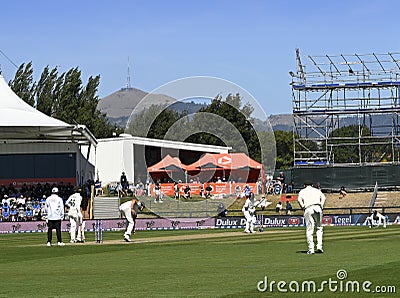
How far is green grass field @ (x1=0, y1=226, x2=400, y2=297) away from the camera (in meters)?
14.3

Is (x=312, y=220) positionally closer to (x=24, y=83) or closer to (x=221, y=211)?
(x=221, y=211)

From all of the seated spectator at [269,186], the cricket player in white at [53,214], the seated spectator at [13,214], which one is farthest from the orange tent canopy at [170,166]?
the cricket player in white at [53,214]

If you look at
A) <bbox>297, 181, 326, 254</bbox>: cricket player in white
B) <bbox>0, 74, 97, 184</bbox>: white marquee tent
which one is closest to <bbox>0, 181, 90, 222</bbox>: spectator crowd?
<bbox>0, 74, 97, 184</bbox>: white marquee tent

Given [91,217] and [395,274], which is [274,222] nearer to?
[91,217]

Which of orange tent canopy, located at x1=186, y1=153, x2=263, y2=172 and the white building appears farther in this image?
the white building

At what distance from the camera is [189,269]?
18.2m

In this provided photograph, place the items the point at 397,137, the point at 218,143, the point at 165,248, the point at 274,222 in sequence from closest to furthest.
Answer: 1. the point at 165,248
2. the point at 274,222
3. the point at 397,137
4. the point at 218,143

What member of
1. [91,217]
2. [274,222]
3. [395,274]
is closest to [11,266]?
[395,274]

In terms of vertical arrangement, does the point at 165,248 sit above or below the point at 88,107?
below

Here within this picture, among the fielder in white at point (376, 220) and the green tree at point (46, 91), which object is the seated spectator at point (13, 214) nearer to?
the fielder in white at point (376, 220)

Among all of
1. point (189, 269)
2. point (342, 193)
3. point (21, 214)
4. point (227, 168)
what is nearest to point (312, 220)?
point (189, 269)

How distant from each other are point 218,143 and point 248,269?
244 feet

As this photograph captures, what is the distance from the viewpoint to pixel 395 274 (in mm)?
15906

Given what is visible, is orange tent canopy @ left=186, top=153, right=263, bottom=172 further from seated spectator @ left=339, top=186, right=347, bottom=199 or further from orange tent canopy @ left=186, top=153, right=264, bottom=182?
seated spectator @ left=339, top=186, right=347, bottom=199
